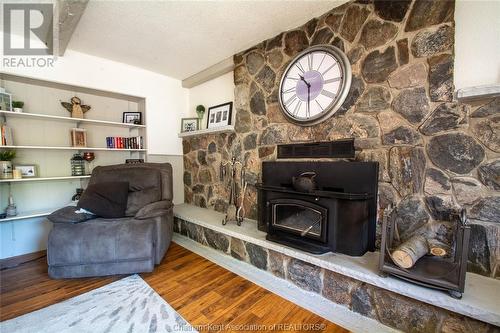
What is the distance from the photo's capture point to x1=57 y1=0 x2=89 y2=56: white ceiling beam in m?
1.69

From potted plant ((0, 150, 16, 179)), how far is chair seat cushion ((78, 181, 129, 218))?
0.81 m

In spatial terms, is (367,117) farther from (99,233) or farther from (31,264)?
(31,264)

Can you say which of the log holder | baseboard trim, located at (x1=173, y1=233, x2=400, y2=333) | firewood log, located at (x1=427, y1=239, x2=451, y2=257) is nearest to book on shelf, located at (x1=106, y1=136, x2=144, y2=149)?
baseboard trim, located at (x1=173, y1=233, x2=400, y2=333)

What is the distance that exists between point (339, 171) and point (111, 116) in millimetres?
3219

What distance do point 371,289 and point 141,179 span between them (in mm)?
2574

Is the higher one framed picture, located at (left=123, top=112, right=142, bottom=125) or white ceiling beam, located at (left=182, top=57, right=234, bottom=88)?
white ceiling beam, located at (left=182, top=57, right=234, bottom=88)

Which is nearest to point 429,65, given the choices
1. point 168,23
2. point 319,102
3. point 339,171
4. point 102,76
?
point 319,102

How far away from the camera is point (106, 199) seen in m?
2.28

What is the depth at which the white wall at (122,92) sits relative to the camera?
245 cm

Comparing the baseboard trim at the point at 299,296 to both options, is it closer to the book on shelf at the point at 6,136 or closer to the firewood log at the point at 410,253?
the firewood log at the point at 410,253

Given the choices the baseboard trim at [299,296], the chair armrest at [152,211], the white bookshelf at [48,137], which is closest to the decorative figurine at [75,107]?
the white bookshelf at [48,137]

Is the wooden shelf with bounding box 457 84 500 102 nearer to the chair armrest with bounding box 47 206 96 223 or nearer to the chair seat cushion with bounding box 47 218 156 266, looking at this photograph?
the chair seat cushion with bounding box 47 218 156 266

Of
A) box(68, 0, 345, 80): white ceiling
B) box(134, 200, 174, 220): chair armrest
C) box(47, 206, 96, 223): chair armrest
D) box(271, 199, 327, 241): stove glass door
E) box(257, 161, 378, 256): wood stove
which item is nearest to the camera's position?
box(257, 161, 378, 256): wood stove

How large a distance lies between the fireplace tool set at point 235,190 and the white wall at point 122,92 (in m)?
1.23
